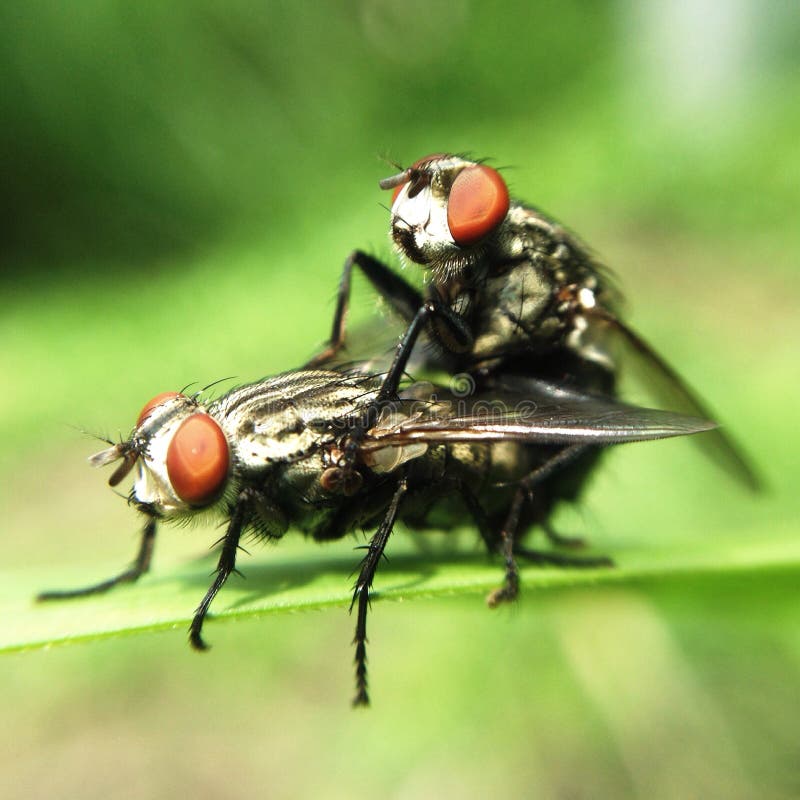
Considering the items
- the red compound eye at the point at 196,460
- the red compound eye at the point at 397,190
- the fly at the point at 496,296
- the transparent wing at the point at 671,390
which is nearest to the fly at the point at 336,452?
the red compound eye at the point at 196,460

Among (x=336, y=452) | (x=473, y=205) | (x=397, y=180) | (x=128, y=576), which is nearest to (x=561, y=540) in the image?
(x=336, y=452)

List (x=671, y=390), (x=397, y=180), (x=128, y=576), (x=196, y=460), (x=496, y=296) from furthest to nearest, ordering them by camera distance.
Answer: (x=671, y=390) → (x=496, y=296) → (x=397, y=180) → (x=128, y=576) → (x=196, y=460)

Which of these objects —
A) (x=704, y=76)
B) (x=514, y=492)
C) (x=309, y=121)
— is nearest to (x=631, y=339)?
(x=514, y=492)

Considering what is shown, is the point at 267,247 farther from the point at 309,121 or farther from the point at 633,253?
the point at 633,253

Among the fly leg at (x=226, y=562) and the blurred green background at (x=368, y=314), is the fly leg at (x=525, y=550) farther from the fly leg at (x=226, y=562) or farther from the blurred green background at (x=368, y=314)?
the fly leg at (x=226, y=562)

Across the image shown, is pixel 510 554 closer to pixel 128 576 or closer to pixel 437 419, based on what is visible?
pixel 437 419
